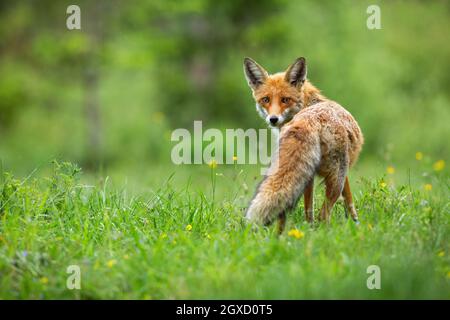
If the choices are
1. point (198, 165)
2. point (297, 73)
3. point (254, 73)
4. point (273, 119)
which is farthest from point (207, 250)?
point (198, 165)

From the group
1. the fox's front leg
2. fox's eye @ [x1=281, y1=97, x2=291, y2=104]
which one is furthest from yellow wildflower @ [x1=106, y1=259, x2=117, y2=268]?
fox's eye @ [x1=281, y1=97, x2=291, y2=104]

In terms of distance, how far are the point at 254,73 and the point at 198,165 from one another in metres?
6.59

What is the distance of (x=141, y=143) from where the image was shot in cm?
1753

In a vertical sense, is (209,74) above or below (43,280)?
above

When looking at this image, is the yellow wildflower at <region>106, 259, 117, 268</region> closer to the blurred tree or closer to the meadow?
the meadow

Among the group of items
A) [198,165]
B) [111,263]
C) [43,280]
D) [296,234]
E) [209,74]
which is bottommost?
[43,280]

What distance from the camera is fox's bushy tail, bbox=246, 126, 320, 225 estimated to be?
4.84m

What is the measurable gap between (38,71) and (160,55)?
25.4ft

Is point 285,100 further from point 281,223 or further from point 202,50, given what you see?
point 202,50

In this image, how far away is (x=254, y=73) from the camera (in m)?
7.06

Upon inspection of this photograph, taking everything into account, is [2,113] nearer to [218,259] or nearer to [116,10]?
[116,10]

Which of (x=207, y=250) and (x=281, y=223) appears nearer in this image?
(x=207, y=250)

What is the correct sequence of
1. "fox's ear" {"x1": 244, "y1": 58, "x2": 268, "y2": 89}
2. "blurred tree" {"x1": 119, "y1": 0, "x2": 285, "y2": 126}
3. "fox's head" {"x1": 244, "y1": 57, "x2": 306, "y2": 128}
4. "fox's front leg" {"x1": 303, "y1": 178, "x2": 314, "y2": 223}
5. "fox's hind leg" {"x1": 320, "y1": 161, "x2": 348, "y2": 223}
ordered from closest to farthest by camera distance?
1. "fox's hind leg" {"x1": 320, "y1": 161, "x2": 348, "y2": 223}
2. "fox's front leg" {"x1": 303, "y1": 178, "x2": 314, "y2": 223}
3. "fox's head" {"x1": 244, "y1": 57, "x2": 306, "y2": 128}
4. "fox's ear" {"x1": 244, "y1": 58, "x2": 268, "y2": 89}
5. "blurred tree" {"x1": 119, "y1": 0, "x2": 285, "y2": 126}

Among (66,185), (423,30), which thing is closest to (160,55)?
(423,30)
